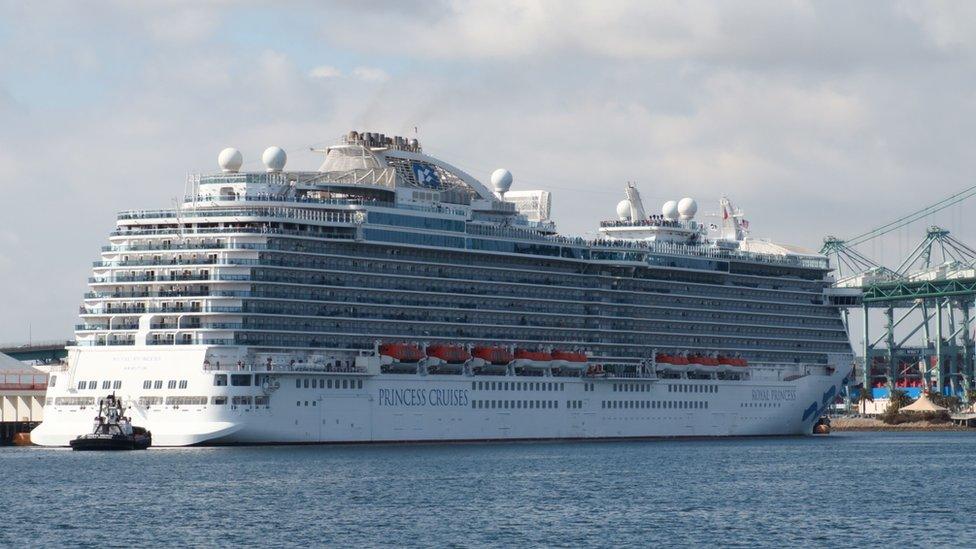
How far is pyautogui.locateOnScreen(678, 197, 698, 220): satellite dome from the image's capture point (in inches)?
4779

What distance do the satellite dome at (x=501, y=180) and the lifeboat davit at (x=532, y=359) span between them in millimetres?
11267

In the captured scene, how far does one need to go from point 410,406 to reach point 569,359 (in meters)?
13.4

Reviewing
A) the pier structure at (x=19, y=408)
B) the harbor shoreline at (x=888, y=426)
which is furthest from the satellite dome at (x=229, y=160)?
the harbor shoreline at (x=888, y=426)

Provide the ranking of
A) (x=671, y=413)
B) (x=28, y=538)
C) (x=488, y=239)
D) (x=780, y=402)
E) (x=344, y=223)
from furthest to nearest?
1. (x=780, y=402)
2. (x=671, y=413)
3. (x=488, y=239)
4. (x=344, y=223)
5. (x=28, y=538)

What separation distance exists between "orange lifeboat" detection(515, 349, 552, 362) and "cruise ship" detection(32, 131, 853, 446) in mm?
172

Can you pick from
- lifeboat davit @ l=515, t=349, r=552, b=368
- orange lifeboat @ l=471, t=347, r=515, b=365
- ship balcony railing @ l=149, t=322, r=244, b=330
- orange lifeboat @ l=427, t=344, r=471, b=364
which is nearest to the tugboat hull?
ship balcony railing @ l=149, t=322, r=244, b=330

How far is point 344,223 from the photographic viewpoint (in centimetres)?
9438

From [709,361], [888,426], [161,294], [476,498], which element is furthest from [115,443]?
[888,426]

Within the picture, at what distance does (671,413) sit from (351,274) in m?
25.6

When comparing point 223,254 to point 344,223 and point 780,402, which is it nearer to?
point 344,223

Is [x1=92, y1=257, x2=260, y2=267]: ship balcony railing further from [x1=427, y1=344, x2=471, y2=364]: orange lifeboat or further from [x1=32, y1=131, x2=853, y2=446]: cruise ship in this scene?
[x1=427, y1=344, x2=471, y2=364]: orange lifeboat

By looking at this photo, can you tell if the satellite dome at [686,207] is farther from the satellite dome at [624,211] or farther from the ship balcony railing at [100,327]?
the ship balcony railing at [100,327]

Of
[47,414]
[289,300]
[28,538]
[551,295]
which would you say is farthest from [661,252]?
[28,538]

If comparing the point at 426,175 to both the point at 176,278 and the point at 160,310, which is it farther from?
the point at 160,310
